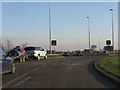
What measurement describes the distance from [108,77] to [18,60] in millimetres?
24996

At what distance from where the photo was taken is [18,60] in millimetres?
42906

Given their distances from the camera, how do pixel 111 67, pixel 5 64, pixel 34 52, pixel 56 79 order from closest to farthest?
pixel 56 79 < pixel 5 64 < pixel 111 67 < pixel 34 52

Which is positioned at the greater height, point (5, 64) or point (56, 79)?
point (5, 64)

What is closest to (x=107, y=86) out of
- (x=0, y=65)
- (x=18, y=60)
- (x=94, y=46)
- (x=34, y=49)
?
(x=0, y=65)

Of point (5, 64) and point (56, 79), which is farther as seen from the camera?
point (5, 64)

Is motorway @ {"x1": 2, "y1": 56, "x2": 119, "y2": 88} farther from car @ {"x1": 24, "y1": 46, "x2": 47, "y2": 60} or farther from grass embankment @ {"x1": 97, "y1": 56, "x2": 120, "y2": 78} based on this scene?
car @ {"x1": 24, "y1": 46, "x2": 47, "y2": 60}

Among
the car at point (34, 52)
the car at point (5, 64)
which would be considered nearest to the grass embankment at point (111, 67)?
the car at point (5, 64)

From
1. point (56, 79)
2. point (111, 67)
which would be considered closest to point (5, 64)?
point (56, 79)

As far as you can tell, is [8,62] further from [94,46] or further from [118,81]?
[94,46]

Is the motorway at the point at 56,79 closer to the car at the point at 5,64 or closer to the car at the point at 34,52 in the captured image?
the car at the point at 5,64

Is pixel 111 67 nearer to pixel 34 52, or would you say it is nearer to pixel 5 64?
pixel 5 64

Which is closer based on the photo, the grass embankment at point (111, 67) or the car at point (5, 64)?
the car at point (5, 64)

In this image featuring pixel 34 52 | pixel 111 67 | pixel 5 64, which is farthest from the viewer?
pixel 34 52

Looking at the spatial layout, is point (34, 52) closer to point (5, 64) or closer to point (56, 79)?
point (5, 64)
